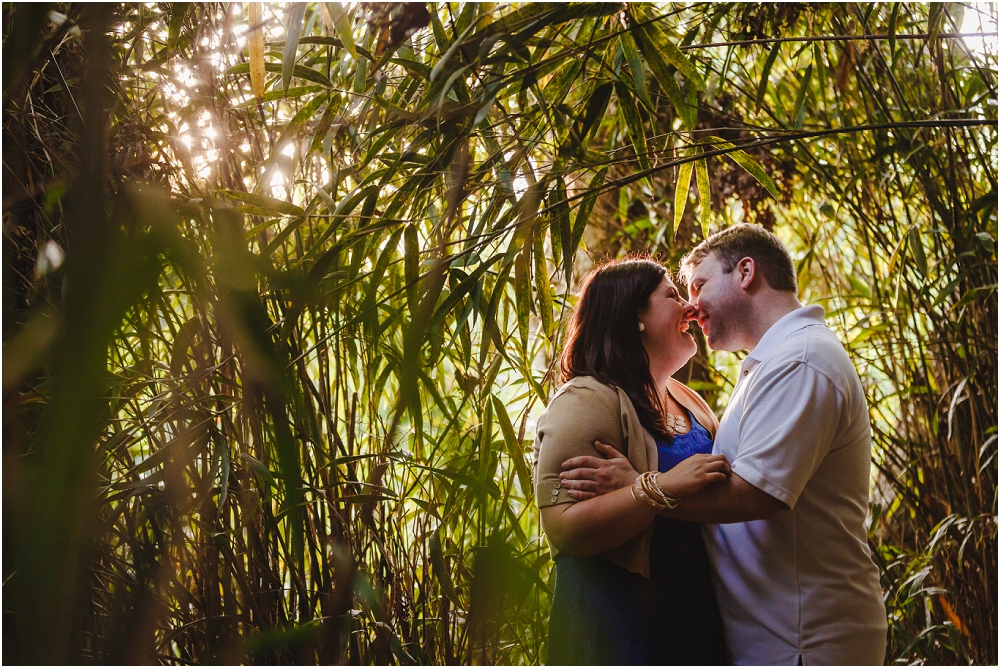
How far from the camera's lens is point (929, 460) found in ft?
5.83

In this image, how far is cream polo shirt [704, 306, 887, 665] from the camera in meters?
1.04

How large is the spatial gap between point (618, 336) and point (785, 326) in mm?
302

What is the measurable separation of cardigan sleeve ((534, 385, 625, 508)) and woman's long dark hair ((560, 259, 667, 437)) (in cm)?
7

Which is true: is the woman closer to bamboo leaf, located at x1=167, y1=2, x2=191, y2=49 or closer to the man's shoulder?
the man's shoulder

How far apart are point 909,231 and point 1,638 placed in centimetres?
178

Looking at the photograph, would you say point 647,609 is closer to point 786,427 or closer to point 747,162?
point 786,427

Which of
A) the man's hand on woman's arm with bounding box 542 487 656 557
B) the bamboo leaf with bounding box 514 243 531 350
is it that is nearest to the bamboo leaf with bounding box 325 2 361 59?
the bamboo leaf with bounding box 514 243 531 350

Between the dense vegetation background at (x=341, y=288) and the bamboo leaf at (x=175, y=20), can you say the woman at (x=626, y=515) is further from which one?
the bamboo leaf at (x=175, y=20)

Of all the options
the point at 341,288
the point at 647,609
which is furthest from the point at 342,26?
the point at 647,609

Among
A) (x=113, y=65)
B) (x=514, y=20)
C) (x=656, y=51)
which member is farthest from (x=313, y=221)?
(x=656, y=51)

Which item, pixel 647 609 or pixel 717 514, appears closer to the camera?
pixel 717 514

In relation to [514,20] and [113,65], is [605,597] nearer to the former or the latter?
[514,20]

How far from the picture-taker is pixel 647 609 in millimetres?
1128

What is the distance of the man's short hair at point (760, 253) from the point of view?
52.6 inches
